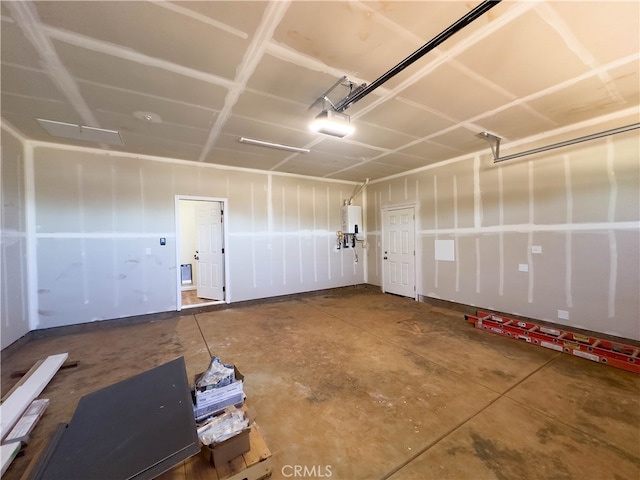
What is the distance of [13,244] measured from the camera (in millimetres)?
3377

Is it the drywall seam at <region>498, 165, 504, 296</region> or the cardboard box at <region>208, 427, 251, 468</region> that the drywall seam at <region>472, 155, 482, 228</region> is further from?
the cardboard box at <region>208, 427, 251, 468</region>

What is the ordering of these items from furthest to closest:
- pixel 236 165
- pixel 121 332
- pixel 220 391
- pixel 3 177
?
pixel 236 165, pixel 121 332, pixel 3 177, pixel 220 391

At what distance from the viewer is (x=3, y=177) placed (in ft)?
10.5

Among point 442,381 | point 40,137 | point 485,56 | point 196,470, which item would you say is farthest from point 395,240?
point 40,137

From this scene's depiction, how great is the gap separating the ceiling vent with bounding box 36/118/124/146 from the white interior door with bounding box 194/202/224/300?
2013 mm

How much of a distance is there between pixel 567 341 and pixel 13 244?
7.27 meters

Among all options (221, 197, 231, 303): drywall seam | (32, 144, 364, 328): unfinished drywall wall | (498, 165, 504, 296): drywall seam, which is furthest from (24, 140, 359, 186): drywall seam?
(498, 165, 504, 296): drywall seam

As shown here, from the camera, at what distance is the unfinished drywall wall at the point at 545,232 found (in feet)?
10.3

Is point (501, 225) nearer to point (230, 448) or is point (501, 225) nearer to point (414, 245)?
point (414, 245)

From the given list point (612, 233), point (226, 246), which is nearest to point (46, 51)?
point (226, 246)

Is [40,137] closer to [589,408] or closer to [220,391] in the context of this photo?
[220,391]

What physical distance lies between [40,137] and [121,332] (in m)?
3.11

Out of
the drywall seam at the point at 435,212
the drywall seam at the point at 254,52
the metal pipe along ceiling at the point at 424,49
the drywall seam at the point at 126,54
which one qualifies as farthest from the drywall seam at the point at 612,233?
the drywall seam at the point at 126,54

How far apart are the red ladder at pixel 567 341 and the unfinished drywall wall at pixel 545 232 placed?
14.9 inches
